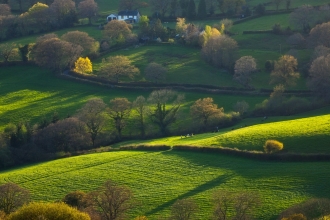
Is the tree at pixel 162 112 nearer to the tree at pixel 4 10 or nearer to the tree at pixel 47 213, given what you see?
the tree at pixel 47 213

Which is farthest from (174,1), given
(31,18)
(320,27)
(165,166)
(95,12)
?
(165,166)

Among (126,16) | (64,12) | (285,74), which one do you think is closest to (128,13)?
(126,16)

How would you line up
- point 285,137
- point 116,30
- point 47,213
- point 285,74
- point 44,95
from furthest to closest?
point 116,30
point 44,95
point 285,74
point 285,137
point 47,213

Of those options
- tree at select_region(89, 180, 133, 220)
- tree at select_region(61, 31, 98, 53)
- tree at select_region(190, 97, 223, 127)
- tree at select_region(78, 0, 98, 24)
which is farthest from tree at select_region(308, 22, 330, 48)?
tree at select_region(89, 180, 133, 220)

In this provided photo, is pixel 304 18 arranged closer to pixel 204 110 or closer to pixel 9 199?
pixel 204 110

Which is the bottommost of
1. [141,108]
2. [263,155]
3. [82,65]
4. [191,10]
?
[263,155]

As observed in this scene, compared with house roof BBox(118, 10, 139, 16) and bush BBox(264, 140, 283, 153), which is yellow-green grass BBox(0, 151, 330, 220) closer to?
bush BBox(264, 140, 283, 153)
